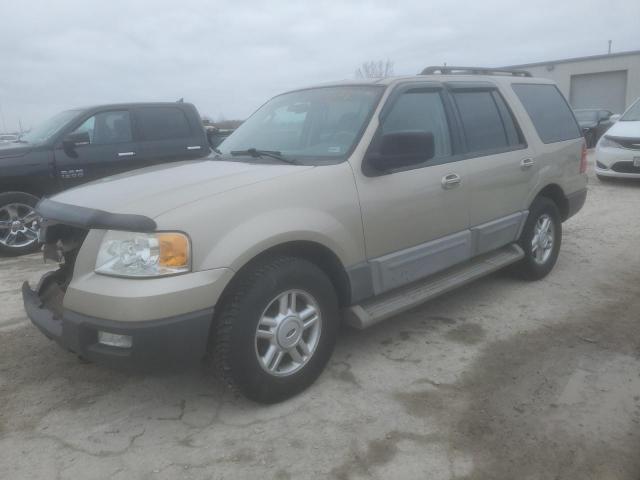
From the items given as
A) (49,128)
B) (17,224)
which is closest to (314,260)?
(17,224)

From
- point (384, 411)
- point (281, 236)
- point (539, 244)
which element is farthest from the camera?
point (539, 244)

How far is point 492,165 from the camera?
13.8 ft

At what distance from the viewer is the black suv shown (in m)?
6.39

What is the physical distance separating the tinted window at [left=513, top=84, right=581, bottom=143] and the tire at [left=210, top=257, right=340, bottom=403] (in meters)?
2.84

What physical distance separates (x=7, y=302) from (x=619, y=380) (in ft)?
15.7

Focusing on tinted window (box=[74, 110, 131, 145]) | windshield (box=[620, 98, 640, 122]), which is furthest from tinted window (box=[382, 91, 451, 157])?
windshield (box=[620, 98, 640, 122])

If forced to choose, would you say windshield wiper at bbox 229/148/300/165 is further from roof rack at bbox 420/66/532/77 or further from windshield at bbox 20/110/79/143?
windshield at bbox 20/110/79/143

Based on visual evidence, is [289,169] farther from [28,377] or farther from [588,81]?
[588,81]

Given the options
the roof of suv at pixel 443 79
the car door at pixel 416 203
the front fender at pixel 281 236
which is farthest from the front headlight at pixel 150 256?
the roof of suv at pixel 443 79

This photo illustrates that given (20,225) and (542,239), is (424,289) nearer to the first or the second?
(542,239)

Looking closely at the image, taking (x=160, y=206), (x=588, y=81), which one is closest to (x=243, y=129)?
(x=160, y=206)

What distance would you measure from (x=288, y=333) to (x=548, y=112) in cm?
352

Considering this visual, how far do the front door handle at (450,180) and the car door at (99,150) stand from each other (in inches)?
184

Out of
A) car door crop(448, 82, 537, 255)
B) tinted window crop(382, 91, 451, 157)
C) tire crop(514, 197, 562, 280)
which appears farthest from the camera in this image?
tire crop(514, 197, 562, 280)
